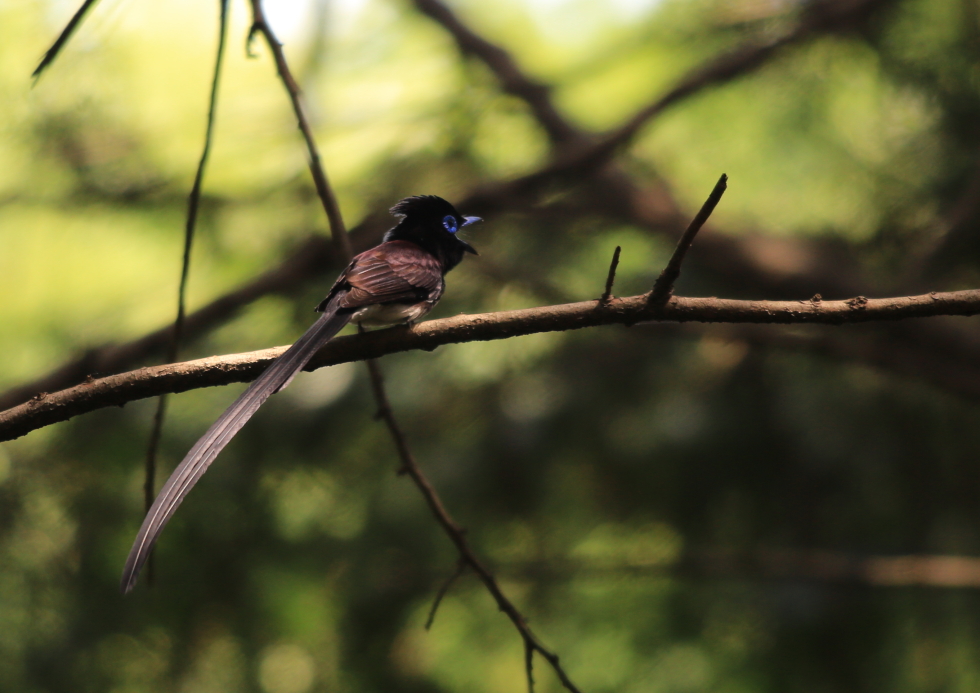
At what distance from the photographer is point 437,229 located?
2398 millimetres

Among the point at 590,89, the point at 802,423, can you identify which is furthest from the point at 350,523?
the point at 590,89

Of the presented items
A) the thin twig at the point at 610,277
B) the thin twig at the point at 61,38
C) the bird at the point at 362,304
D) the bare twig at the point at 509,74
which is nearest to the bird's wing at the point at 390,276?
the bird at the point at 362,304

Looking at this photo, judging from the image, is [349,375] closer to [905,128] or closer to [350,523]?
[350,523]

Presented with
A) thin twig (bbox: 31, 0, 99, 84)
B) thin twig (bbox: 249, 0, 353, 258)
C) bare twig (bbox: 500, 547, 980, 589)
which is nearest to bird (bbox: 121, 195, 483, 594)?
thin twig (bbox: 249, 0, 353, 258)

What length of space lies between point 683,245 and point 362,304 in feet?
2.63

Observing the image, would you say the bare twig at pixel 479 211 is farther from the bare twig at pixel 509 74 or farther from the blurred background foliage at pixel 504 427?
the bare twig at pixel 509 74

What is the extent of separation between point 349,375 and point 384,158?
1.01 metres

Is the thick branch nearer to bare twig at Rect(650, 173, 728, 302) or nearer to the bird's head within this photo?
bare twig at Rect(650, 173, 728, 302)

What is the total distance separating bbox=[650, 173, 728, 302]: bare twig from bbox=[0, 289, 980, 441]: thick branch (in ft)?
0.11

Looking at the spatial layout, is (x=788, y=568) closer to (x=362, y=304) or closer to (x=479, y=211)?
(x=479, y=211)

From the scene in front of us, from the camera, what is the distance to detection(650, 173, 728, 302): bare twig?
1.16 meters

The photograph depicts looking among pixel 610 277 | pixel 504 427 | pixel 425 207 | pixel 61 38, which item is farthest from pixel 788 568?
pixel 61 38

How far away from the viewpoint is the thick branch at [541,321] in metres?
1.39

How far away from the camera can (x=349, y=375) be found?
341cm
